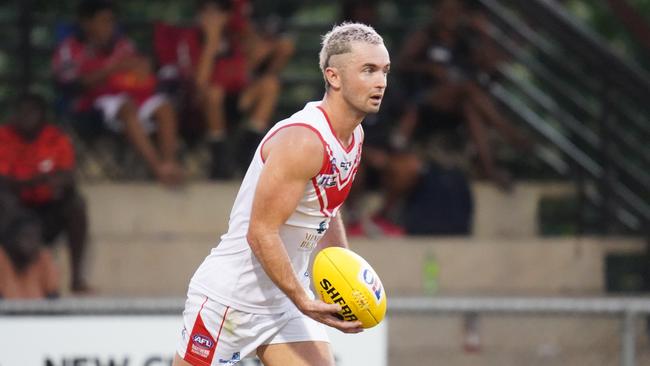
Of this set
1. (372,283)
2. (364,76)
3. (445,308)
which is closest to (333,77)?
(364,76)

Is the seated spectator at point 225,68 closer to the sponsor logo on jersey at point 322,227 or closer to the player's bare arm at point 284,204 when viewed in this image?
the sponsor logo on jersey at point 322,227

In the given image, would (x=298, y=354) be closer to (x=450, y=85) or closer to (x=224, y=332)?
(x=224, y=332)

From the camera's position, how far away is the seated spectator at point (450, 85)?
10.7 m

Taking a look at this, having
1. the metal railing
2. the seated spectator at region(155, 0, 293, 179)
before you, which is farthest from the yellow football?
the seated spectator at region(155, 0, 293, 179)

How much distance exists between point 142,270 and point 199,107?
142 centimetres

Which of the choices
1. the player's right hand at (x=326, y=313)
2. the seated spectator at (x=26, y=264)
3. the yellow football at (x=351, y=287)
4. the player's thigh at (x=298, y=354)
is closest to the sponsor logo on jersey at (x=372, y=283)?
the yellow football at (x=351, y=287)

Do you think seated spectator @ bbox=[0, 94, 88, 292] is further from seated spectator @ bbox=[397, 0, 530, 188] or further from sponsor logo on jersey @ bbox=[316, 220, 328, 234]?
sponsor logo on jersey @ bbox=[316, 220, 328, 234]

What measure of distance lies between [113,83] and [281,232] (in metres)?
5.20

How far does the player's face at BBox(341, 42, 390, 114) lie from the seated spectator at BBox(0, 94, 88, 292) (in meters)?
4.78

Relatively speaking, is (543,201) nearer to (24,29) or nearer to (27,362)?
(24,29)

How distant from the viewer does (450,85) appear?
1070 centimetres

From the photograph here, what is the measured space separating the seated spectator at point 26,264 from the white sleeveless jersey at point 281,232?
359 cm

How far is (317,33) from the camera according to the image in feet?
39.4

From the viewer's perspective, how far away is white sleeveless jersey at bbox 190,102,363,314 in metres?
5.36
